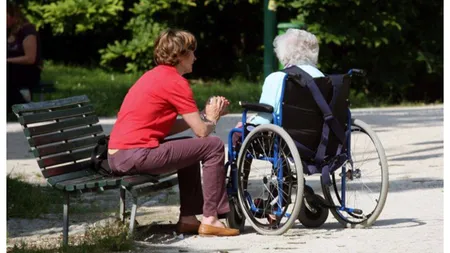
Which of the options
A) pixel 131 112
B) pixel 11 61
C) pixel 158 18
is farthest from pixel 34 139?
pixel 158 18

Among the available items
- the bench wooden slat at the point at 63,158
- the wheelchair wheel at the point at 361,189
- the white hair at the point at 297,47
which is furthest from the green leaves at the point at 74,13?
the white hair at the point at 297,47

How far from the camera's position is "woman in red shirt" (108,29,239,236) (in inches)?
287

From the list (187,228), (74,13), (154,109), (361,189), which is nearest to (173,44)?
(154,109)

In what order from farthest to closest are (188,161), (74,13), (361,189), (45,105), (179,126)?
(74,13) < (361,189) < (45,105) < (179,126) < (188,161)

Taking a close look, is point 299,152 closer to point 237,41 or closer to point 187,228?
point 187,228

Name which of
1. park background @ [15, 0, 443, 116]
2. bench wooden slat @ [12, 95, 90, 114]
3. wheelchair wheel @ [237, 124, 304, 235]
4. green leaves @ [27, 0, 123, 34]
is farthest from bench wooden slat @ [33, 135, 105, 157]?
green leaves @ [27, 0, 123, 34]

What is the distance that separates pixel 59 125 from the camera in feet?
25.6

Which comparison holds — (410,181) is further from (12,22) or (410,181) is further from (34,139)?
(12,22)

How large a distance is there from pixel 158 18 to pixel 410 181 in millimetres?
10228

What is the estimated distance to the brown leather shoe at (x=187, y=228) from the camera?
7.52 metres

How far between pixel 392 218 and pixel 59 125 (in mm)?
2169

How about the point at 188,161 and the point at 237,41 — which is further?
the point at 237,41

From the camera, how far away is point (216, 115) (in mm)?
7406

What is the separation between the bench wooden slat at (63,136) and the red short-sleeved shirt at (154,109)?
0.45 metres
